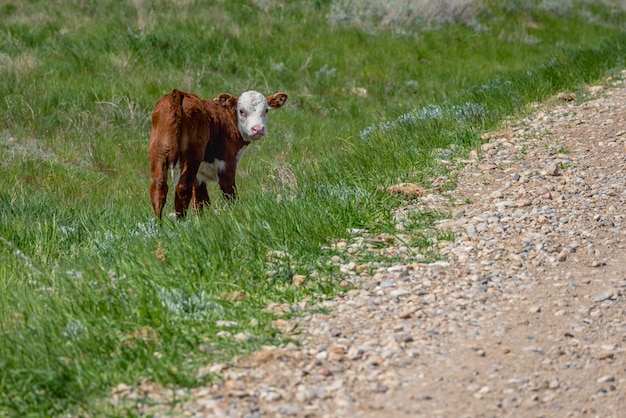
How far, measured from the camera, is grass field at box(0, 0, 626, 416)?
494 cm

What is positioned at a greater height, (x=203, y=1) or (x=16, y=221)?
(x=203, y=1)

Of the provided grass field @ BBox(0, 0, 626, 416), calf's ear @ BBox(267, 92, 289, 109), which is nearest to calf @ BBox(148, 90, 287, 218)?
calf's ear @ BBox(267, 92, 289, 109)

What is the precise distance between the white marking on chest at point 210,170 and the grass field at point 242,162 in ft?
1.38

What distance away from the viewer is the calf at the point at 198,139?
7852mm

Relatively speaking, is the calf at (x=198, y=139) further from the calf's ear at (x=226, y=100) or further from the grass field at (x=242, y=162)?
the grass field at (x=242, y=162)

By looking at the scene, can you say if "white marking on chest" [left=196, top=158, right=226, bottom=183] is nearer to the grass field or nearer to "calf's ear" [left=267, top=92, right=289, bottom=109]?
the grass field

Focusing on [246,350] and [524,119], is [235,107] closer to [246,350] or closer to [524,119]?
[524,119]

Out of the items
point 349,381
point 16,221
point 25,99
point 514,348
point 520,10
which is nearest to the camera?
point 349,381

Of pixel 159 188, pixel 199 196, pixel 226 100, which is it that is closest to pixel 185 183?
pixel 159 188

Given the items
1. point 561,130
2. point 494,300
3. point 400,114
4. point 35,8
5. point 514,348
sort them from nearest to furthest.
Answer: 1. point 514,348
2. point 494,300
3. point 561,130
4. point 400,114
5. point 35,8

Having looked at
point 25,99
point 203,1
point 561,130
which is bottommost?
point 561,130

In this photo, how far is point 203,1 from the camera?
17.8m

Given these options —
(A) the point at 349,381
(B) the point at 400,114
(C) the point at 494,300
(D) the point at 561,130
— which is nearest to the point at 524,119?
(D) the point at 561,130

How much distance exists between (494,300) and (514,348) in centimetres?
65
